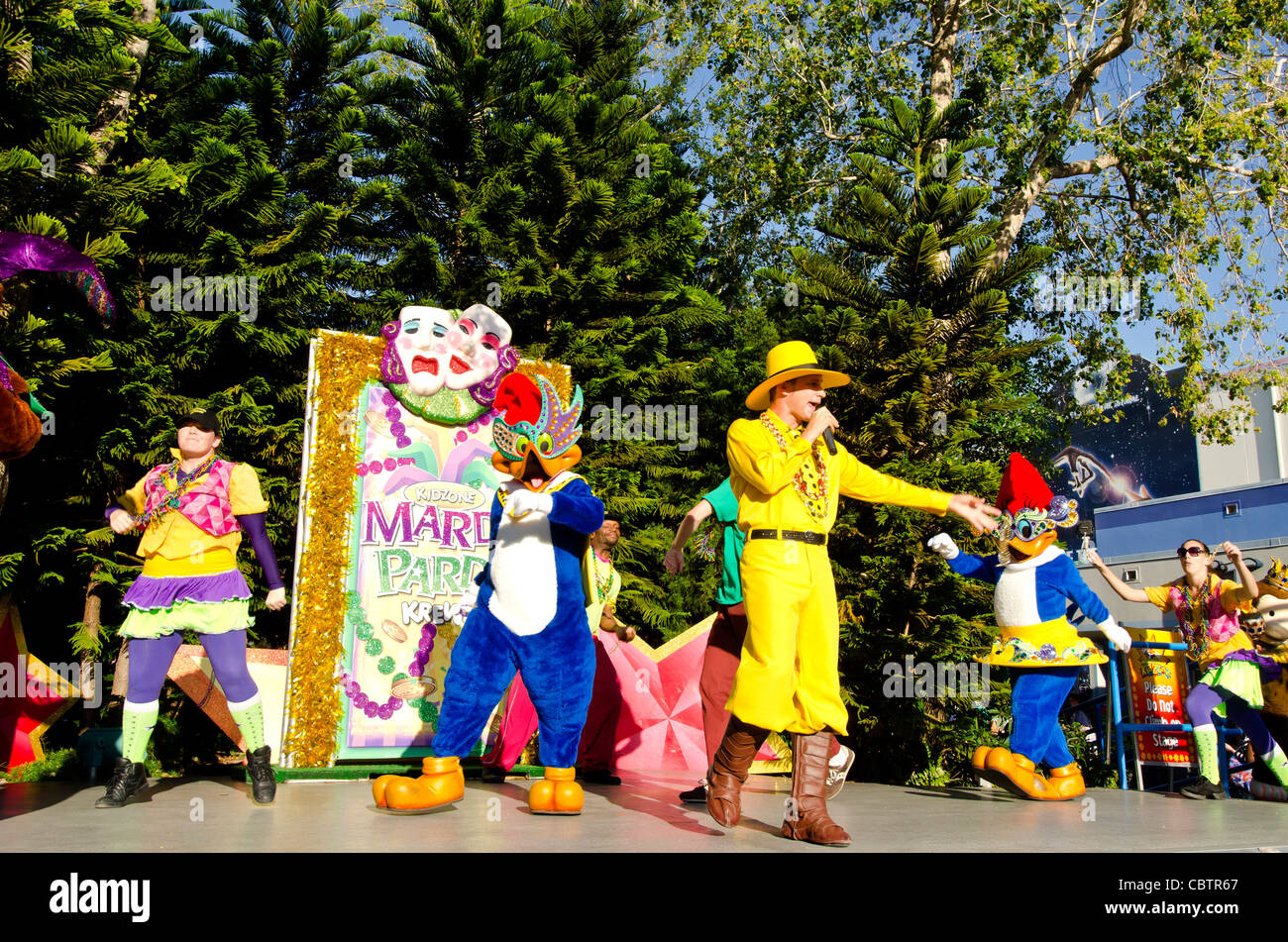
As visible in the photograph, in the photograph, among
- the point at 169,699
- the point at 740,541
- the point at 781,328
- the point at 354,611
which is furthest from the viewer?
the point at 781,328

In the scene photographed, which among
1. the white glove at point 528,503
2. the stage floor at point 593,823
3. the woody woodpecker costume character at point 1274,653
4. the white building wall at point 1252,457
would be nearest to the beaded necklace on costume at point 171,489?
the stage floor at point 593,823

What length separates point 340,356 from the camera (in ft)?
19.9

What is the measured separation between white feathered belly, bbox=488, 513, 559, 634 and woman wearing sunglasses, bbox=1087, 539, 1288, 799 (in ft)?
11.0

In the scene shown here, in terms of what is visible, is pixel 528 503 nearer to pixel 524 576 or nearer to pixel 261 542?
pixel 524 576

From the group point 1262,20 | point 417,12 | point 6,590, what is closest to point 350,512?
point 6,590

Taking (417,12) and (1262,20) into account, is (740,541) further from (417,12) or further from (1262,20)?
(1262,20)

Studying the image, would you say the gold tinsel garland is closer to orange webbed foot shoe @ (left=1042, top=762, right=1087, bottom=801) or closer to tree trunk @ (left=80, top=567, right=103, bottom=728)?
tree trunk @ (left=80, top=567, right=103, bottom=728)

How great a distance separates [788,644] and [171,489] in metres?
2.91

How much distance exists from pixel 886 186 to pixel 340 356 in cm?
422

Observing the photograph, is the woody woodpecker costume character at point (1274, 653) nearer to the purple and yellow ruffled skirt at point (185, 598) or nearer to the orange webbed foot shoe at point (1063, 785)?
the orange webbed foot shoe at point (1063, 785)

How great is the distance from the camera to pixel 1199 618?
6.12 meters

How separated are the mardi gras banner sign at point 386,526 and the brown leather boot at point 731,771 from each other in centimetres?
238

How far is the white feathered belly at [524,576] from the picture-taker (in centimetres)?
438

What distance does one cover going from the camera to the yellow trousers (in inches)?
146
